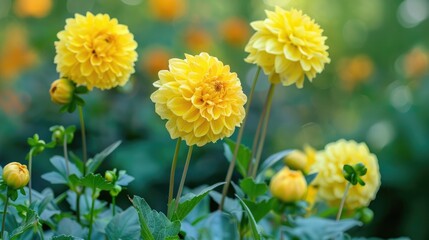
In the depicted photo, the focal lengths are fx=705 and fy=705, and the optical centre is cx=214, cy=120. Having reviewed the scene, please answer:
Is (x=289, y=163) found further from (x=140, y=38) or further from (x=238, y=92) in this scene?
(x=140, y=38)

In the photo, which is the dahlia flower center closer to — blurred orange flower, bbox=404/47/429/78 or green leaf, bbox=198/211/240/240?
green leaf, bbox=198/211/240/240

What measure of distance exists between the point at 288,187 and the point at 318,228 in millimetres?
88

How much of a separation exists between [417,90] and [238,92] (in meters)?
2.04

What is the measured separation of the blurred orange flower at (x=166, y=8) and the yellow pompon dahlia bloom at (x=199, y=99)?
1.93 meters

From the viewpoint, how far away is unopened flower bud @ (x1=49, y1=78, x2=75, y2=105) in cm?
93

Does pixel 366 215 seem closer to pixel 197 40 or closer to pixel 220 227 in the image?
pixel 220 227

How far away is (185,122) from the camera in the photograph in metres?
0.77

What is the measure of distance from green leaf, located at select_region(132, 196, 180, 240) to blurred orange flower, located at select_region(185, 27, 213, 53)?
1916mm

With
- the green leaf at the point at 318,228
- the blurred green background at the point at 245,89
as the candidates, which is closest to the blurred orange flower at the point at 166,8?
the blurred green background at the point at 245,89

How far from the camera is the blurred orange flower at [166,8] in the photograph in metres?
2.67

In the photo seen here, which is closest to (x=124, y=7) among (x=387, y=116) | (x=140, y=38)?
(x=140, y=38)

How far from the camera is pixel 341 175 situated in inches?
43.4

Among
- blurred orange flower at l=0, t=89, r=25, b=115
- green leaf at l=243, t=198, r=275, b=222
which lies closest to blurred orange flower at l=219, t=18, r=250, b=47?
blurred orange flower at l=0, t=89, r=25, b=115

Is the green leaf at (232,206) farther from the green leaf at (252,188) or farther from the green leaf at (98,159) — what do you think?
the green leaf at (98,159)
